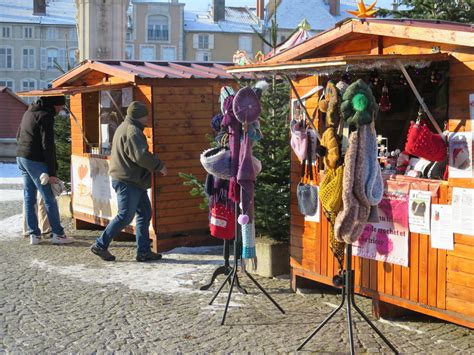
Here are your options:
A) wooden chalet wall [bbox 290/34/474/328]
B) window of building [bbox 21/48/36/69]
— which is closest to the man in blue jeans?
wooden chalet wall [bbox 290/34/474/328]

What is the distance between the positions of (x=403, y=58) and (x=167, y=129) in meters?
4.52

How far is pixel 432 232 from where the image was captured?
242 inches

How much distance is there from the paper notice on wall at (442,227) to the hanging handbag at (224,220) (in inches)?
80.8

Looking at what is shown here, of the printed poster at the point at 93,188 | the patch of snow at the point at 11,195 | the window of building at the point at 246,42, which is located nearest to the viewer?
the printed poster at the point at 93,188

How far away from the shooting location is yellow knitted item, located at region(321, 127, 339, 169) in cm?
609

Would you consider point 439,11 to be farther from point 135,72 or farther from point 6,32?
point 6,32

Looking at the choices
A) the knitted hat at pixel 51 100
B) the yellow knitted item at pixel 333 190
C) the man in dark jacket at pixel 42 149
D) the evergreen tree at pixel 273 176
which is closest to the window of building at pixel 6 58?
the man in dark jacket at pixel 42 149

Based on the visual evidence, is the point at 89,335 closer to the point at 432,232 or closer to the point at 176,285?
the point at 176,285

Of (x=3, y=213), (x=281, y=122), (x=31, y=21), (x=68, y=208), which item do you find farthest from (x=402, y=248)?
(x=31, y=21)

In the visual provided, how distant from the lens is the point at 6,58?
7125 centimetres

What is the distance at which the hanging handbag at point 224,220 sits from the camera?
7438 millimetres

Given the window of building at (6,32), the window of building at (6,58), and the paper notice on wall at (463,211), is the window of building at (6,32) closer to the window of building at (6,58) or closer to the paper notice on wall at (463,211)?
the window of building at (6,58)

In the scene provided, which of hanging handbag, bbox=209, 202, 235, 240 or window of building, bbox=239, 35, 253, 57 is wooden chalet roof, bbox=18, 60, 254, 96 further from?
window of building, bbox=239, 35, 253, 57

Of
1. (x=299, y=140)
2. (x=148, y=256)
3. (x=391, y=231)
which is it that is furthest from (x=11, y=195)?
(x=391, y=231)
